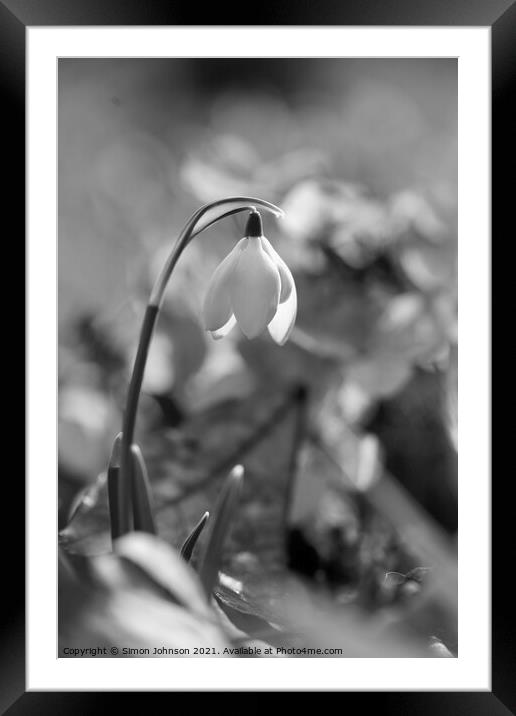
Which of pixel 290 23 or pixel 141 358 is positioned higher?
pixel 290 23

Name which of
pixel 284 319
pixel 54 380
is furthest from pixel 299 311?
pixel 54 380

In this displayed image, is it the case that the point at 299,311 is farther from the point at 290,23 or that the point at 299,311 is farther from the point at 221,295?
the point at 290,23

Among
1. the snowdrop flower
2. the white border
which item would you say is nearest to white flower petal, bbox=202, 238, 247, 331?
the snowdrop flower

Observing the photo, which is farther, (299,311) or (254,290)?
(299,311)

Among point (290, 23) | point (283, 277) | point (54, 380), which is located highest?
point (290, 23)

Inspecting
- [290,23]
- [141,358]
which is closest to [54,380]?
[141,358]

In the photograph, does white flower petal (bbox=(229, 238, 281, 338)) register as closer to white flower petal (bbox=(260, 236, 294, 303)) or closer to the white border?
white flower petal (bbox=(260, 236, 294, 303))

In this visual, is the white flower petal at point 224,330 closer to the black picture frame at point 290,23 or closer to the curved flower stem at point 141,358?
the curved flower stem at point 141,358

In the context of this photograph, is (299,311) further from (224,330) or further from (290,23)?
(290,23)
